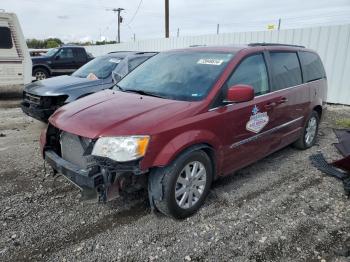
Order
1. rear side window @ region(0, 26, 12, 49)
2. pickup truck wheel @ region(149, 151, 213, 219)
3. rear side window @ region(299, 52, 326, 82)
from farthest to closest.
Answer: rear side window @ region(0, 26, 12, 49) → rear side window @ region(299, 52, 326, 82) → pickup truck wheel @ region(149, 151, 213, 219)

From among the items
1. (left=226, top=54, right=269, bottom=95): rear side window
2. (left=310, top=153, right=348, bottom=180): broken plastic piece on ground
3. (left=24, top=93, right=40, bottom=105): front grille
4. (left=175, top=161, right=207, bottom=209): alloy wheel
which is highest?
(left=226, top=54, right=269, bottom=95): rear side window

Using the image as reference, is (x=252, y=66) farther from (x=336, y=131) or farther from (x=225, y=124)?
(x=336, y=131)

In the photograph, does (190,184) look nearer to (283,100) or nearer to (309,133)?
(283,100)

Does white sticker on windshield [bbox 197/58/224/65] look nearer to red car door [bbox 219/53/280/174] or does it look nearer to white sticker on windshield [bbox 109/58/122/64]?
red car door [bbox 219/53/280/174]

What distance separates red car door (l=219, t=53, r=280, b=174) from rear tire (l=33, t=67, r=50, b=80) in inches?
520

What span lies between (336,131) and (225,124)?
3598 mm

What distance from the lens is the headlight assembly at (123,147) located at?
2.80 m

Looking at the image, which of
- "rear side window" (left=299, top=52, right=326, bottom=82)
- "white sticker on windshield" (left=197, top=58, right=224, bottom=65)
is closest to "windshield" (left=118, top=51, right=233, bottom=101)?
"white sticker on windshield" (left=197, top=58, right=224, bottom=65)

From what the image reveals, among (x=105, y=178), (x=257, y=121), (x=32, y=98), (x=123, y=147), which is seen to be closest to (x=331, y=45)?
(x=257, y=121)

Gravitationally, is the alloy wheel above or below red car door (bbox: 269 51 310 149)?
below

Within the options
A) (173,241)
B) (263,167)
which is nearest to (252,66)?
(263,167)

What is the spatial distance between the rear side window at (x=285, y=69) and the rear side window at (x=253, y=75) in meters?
0.25

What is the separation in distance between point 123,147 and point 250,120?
1714mm

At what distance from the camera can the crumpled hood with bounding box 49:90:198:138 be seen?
2887 mm
